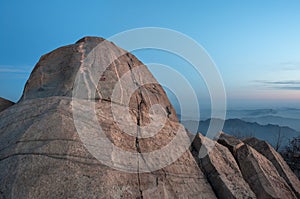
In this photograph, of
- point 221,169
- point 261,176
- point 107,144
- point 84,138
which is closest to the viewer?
point 84,138

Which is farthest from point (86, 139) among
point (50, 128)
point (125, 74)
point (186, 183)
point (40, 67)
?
point (40, 67)

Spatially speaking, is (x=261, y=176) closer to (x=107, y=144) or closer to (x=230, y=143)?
(x=230, y=143)

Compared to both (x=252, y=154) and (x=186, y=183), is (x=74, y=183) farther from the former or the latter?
(x=252, y=154)

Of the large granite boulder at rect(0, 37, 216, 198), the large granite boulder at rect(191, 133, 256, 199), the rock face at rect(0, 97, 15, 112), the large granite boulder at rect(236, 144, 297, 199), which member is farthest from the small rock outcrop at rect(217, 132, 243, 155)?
the rock face at rect(0, 97, 15, 112)

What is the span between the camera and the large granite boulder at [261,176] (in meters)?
8.11

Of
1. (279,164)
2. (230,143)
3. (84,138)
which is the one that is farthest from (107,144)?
(279,164)

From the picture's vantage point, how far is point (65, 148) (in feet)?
20.7

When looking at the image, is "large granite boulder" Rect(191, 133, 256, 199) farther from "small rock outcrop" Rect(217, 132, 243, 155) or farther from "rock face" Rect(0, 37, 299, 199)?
"small rock outcrop" Rect(217, 132, 243, 155)

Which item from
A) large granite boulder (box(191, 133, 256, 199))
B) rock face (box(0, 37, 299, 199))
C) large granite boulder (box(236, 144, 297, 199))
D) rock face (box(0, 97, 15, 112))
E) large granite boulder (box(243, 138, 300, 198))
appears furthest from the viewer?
rock face (box(0, 97, 15, 112))

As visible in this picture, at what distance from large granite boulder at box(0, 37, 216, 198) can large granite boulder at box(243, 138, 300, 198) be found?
341cm

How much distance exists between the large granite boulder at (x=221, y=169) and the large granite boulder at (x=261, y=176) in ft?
0.92

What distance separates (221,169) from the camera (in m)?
8.20

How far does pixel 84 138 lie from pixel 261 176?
16.5 ft

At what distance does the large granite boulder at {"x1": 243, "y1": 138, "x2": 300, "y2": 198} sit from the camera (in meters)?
9.49
